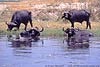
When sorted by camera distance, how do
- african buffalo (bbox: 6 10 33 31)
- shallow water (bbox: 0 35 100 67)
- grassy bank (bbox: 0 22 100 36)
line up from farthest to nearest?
african buffalo (bbox: 6 10 33 31) → grassy bank (bbox: 0 22 100 36) → shallow water (bbox: 0 35 100 67)

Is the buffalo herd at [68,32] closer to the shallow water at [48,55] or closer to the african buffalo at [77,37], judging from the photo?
the african buffalo at [77,37]

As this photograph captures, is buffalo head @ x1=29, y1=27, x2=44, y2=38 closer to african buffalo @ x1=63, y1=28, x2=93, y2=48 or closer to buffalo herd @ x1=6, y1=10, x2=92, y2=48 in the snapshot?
buffalo herd @ x1=6, y1=10, x2=92, y2=48

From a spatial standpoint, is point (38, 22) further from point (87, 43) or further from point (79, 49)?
point (79, 49)

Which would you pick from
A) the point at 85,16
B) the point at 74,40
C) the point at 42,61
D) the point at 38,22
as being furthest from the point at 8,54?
the point at 38,22

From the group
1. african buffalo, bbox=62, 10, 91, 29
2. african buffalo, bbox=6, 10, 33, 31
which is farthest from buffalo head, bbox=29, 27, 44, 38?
african buffalo, bbox=62, 10, 91, 29

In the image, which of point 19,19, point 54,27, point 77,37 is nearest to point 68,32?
point 77,37

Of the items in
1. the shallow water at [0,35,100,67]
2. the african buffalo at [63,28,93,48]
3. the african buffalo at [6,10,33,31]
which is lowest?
the shallow water at [0,35,100,67]

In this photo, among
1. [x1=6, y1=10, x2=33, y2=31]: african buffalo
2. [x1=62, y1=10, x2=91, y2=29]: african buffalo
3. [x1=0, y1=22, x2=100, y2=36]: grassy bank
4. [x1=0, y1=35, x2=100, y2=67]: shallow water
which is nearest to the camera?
[x1=0, y1=35, x2=100, y2=67]: shallow water

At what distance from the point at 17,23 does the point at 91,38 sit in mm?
6050

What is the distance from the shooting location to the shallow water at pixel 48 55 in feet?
64.1

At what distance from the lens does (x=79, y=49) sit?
78.3 feet

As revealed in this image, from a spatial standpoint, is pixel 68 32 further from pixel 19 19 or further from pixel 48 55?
pixel 48 55

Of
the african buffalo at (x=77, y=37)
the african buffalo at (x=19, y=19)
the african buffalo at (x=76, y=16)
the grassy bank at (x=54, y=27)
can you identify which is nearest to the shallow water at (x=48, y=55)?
the african buffalo at (x=77, y=37)

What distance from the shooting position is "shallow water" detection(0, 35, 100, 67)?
19.5 m
